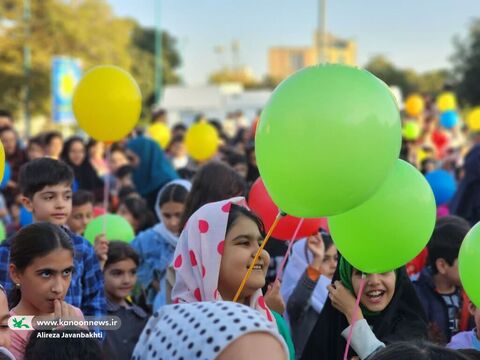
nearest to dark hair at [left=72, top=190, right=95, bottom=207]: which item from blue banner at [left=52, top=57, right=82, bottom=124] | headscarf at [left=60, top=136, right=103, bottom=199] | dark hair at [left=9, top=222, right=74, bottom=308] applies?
dark hair at [left=9, top=222, right=74, bottom=308]

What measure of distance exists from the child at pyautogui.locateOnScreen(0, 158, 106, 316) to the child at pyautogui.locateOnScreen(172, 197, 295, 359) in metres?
0.98

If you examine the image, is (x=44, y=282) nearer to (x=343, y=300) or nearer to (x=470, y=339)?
(x=343, y=300)

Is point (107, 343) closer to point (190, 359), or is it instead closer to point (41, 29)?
point (190, 359)

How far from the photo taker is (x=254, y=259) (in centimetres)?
324

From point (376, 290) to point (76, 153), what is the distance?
6143 millimetres

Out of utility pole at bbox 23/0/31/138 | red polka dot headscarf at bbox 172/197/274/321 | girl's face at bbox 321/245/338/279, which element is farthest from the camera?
utility pole at bbox 23/0/31/138

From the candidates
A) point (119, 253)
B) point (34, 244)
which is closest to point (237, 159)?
point (119, 253)

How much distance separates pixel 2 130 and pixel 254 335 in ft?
27.5

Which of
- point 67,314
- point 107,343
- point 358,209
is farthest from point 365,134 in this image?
point 107,343

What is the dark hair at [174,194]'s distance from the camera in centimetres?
580

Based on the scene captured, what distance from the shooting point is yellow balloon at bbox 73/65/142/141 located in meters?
5.95

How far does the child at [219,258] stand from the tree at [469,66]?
3562 cm

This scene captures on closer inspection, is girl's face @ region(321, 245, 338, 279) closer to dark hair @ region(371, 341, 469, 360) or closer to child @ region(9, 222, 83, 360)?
child @ region(9, 222, 83, 360)

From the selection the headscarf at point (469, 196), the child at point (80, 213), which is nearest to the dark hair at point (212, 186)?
the child at point (80, 213)
